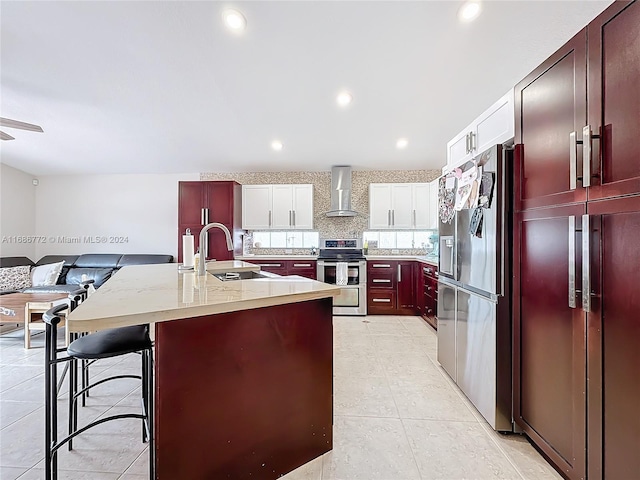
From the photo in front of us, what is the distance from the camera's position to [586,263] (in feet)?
3.92

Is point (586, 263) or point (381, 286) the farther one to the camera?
point (381, 286)

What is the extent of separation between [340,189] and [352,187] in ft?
1.26

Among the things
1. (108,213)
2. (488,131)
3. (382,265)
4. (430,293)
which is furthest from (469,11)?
(108,213)

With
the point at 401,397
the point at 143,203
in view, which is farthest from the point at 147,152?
the point at 401,397

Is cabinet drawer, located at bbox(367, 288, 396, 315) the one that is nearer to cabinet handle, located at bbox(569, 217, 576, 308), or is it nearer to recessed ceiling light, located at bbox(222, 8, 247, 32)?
cabinet handle, located at bbox(569, 217, 576, 308)

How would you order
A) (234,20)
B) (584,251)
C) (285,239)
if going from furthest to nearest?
(285,239) → (234,20) → (584,251)

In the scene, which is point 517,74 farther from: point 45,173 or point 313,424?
point 45,173

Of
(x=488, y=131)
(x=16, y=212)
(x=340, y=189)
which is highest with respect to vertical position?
(x=340, y=189)

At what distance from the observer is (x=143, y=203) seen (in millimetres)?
5500

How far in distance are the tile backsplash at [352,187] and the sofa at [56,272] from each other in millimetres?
2402

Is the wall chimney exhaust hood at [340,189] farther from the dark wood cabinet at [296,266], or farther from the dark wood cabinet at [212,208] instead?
the dark wood cabinet at [212,208]

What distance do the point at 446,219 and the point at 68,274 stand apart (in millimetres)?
6038

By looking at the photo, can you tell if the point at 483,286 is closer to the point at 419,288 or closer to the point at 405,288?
the point at 419,288

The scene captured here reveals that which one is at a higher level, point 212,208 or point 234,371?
point 212,208
